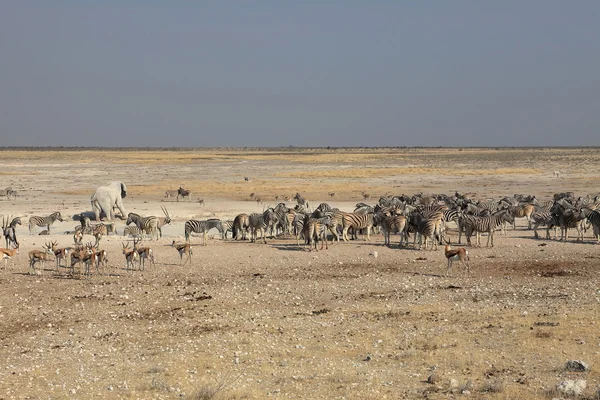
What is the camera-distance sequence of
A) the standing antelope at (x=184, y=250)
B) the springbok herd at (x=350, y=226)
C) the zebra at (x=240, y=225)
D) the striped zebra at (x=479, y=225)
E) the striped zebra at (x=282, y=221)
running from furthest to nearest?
1. the striped zebra at (x=282, y=221)
2. the zebra at (x=240, y=225)
3. the striped zebra at (x=479, y=225)
4. the springbok herd at (x=350, y=226)
5. the standing antelope at (x=184, y=250)

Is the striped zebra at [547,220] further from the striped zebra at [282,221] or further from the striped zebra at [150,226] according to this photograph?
the striped zebra at [150,226]

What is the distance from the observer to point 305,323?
12.7m

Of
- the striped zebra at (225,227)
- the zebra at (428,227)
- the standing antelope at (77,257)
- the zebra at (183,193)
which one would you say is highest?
the zebra at (428,227)

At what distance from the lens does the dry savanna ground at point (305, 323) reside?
9.51 metres

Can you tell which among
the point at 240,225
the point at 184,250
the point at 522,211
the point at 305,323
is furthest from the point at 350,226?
the point at 305,323

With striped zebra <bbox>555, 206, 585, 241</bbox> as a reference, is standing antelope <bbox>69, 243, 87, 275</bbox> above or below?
below

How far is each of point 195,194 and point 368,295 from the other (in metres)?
29.2

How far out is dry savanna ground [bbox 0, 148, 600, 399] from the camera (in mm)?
9508

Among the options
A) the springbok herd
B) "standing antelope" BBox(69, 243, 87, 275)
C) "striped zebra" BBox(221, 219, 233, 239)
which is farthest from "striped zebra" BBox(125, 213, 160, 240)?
"standing antelope" BBox(69, 243, 87, 275)

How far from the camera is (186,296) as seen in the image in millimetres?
14992

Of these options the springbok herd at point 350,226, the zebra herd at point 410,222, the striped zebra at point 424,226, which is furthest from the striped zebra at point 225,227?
the striped zebra at point 424,226

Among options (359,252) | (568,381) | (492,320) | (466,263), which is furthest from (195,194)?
(568,381)

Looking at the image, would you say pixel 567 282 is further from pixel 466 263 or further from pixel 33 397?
pixel 33 397

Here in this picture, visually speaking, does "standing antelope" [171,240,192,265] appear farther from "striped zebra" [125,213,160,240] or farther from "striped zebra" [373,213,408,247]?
"striped zebra" [373,213,408,247]
